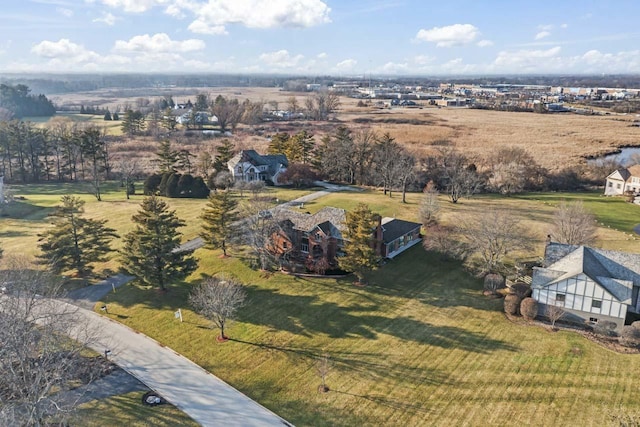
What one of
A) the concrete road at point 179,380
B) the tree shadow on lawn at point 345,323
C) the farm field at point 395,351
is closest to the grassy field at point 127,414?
the concrete road at point 179,380

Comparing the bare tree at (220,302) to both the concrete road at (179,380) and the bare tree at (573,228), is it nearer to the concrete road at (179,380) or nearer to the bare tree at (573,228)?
the concrete road at (179,380)

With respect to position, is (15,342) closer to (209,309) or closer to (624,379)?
(209,309)

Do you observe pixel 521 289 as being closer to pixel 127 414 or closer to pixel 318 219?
pixel 318 219

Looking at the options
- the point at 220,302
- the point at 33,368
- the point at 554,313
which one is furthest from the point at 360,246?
the point at 33,368

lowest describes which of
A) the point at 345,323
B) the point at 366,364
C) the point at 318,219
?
the point at 366,364

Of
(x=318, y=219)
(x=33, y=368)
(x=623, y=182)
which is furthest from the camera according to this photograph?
(x=623, y=182)

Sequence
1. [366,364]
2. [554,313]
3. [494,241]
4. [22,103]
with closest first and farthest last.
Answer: [366,364], [554,313], [494,241], [22,103]
